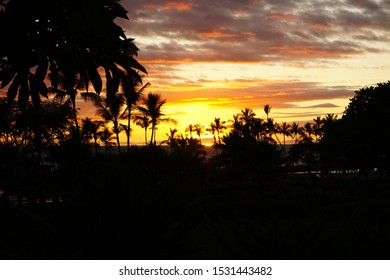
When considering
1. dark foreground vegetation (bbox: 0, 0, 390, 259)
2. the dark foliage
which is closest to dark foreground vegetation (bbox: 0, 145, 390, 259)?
dark foreground vegetation (bbox: 0, 0, 390, 259)

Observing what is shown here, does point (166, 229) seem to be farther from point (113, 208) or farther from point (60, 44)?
point (60, 44)

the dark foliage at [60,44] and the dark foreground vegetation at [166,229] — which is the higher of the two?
the dark foliage at [60,44]

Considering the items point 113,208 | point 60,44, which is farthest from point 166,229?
point 60,44

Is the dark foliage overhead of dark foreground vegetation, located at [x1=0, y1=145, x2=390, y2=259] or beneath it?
overhead

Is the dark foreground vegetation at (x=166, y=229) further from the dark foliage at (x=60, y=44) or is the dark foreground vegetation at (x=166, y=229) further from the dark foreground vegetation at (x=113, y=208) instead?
the dark foliage at (x=60, y=44)

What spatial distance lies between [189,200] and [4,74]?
4079mm

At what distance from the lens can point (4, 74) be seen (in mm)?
8789

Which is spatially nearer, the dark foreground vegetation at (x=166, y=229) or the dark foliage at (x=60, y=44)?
the dark foreground vegetation at (x=166, y=229)

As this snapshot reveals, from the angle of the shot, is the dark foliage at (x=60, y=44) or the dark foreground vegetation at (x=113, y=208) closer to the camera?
the dark foreground vegetation at (x=113, y=208)

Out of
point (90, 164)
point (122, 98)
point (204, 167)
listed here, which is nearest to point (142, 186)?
point (204, 167)

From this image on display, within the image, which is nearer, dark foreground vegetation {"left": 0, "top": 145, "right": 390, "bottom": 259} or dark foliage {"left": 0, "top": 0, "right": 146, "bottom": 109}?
dark foreground vegetation {"left": 0, "top": 145, "right": 390, "bottom": 259}

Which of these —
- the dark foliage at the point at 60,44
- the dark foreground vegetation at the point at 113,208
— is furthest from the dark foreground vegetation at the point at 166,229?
the dark foliage at the point at 60,44

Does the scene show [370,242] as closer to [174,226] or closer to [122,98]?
[174,226]

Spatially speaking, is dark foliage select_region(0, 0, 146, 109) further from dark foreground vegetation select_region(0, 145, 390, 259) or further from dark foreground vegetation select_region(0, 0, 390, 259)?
dark foreground vegetation select_region(0, 145, 390, 259)
